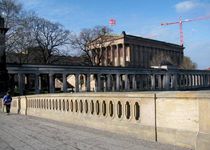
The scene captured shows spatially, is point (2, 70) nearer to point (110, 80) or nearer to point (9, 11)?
point (9, 11)

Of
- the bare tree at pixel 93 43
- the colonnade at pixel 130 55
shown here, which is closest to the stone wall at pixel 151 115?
the bare tree at pixel 93 43

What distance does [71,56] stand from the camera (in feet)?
309

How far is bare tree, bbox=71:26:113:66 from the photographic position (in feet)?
324

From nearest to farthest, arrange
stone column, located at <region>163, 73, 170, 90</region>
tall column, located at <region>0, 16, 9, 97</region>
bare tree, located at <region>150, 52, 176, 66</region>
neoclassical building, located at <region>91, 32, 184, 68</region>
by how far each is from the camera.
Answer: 1. tall column, located at <region>0, 16, 9, 97</region>
2. stone column, located at <region>163, 73, 170, 90</region>
3. bare tree, located at <region>150, 52, 176, 66</region>
4. neoclassical building, located at <region>91, 32, 184, 68</region>

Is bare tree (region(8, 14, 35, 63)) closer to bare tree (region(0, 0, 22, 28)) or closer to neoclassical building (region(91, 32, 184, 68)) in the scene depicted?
bare tree (region(0, 0, 22, 28))

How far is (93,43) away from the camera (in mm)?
99938

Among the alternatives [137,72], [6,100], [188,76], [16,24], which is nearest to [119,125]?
[6,100]

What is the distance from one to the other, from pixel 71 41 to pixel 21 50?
763 inches

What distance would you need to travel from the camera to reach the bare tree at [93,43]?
324ft

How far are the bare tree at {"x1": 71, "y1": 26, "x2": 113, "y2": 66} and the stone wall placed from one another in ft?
267

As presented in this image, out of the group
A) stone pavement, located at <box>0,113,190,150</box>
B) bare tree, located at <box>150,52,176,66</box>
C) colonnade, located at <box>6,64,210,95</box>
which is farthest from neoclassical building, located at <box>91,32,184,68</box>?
stone pavement, located at <box>0,113,190,150</box>

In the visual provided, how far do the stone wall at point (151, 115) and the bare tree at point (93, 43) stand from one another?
267 feet

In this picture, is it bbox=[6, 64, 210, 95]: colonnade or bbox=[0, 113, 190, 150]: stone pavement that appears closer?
bbox=[0, 113, 190, 150]: stone pavement

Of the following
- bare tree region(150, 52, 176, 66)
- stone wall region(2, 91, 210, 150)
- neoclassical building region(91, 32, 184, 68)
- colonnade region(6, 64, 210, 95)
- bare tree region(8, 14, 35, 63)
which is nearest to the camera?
stone wall region(2, 91, 210, 150)
